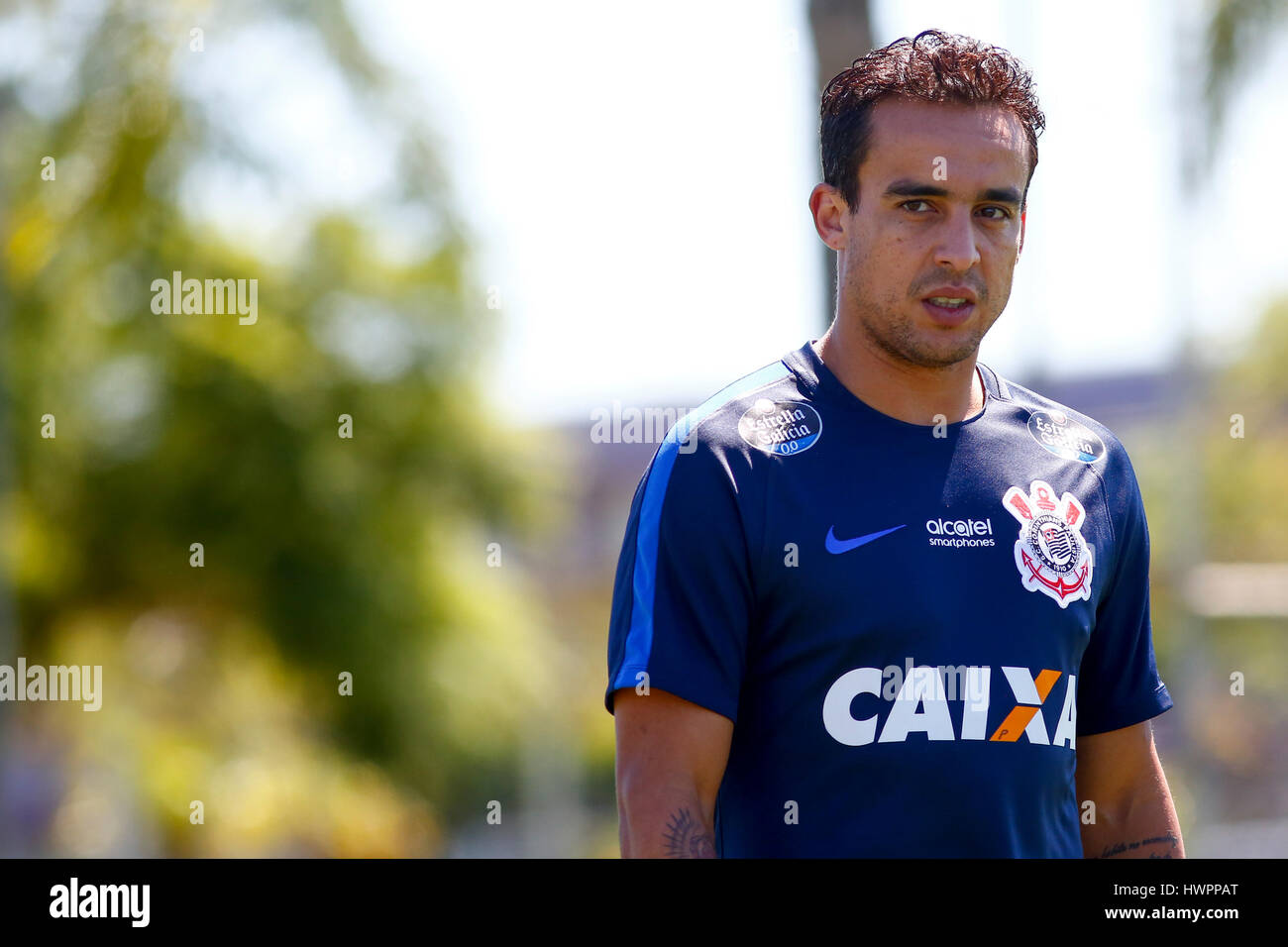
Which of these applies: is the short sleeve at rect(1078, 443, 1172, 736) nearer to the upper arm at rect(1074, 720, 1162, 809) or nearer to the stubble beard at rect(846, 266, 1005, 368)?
the upper arm at rect(1074, 720, 1162, 809)

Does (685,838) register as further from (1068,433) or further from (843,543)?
(1068,433)

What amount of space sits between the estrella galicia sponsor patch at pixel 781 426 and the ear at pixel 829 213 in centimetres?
38

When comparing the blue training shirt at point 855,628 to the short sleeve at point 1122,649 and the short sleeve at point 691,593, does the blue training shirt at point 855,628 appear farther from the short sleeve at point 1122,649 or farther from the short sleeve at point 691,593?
the short sleeve at point 1122,649

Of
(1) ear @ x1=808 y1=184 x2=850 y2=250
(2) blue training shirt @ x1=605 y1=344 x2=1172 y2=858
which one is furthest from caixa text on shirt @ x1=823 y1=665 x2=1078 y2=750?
(1) ear @ x1=808 y1=184 x2=850 y2=250

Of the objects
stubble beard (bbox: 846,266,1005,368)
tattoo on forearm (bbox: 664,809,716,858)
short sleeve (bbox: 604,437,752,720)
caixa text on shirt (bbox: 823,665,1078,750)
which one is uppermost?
stubble beard (bbox: 846,266,1005,368)

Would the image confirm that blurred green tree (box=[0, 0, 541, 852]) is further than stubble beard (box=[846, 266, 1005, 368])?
Yes

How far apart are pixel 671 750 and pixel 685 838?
0.15 m

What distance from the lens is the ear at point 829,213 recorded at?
2.94 meters

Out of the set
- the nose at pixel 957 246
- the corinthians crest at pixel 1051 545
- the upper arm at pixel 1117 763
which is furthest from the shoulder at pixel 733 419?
the upper arm at pixel 1117 763

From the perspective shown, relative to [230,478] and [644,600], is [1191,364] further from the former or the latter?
[644,600]

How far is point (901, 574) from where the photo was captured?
2.61 meters

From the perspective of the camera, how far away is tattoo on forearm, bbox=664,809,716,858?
2.46m

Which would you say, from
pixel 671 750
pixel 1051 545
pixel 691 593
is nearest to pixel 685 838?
pixel 671 750
